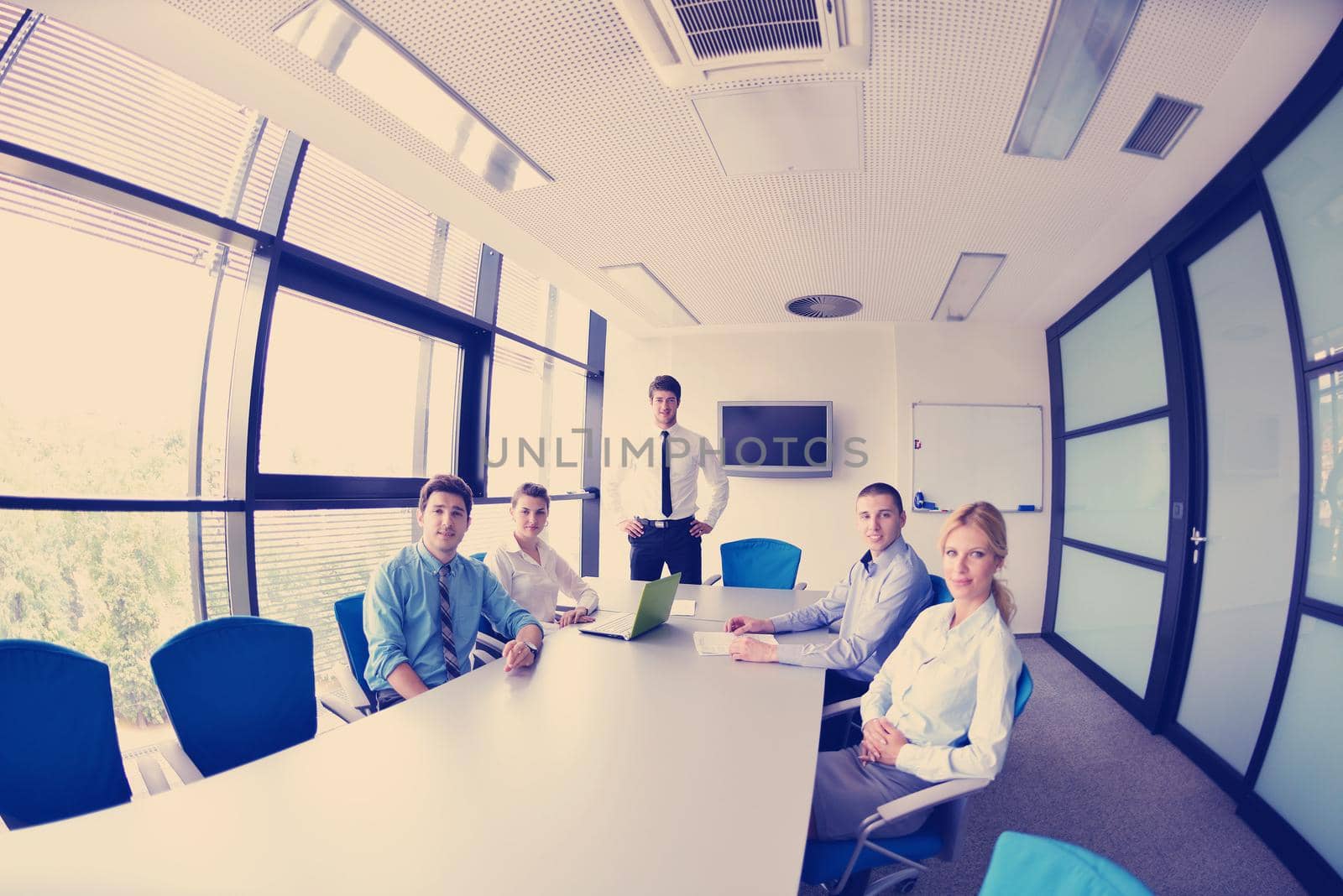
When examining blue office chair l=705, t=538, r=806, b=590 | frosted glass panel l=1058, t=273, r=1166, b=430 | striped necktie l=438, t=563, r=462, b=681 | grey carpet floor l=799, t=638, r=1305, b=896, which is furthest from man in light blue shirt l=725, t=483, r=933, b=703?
frosted glass panel l=1058, t=273, r=1166, b=430

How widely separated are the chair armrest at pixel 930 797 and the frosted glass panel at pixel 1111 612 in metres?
2.81

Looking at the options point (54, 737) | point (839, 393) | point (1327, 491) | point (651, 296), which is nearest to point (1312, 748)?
point (1327, 491)

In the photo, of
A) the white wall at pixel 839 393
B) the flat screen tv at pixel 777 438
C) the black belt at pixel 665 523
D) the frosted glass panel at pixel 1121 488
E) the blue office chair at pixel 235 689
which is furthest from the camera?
the flat screen tv at pixel 777 438

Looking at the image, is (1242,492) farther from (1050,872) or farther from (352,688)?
(352,688)

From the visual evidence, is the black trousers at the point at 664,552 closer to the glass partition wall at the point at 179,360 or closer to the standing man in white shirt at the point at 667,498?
the standing man in white shirt at the point at 667,498

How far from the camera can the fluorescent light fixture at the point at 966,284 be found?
3.90m

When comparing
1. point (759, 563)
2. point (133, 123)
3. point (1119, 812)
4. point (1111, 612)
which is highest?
point (133, 123)

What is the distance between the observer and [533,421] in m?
5.57

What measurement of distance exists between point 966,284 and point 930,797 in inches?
157

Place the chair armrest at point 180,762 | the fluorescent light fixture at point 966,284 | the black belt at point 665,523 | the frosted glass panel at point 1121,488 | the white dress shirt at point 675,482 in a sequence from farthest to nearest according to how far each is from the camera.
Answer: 1. the white dress shirt at point 675,482
2. the black belt at point 665,523
3. the fluorescent light fixture at point 966,284
4. the frosted glass panel at point 1121,488
5. the chair armrest at point 180,762

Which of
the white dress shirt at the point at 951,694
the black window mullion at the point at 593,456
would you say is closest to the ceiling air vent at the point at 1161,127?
the white dress shirt at the point at 951,694

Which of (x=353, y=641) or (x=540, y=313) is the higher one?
(x=540, y=313)

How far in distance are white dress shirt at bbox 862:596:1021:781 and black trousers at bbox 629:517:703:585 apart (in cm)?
220

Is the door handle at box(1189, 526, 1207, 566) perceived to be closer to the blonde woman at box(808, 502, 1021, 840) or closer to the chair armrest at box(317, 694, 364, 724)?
the blonde woman at box(808, 502, 1021, 840)
